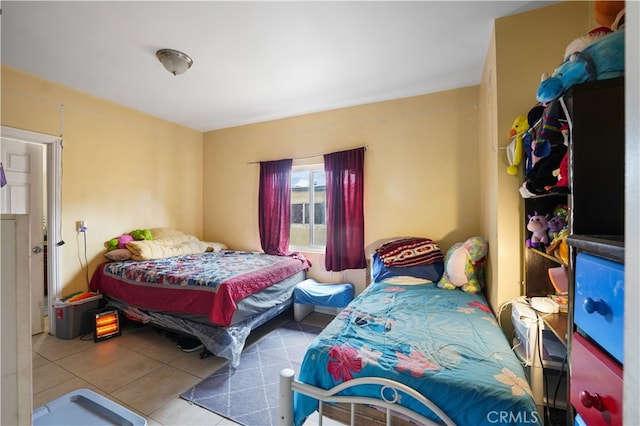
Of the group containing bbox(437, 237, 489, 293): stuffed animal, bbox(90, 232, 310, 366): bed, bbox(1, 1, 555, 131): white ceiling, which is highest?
bbox(1, 1, 555, 131): white ceiling

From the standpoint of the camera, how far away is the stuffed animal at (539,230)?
148cm

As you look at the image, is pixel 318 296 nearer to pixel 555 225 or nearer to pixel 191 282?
pixel 191 282

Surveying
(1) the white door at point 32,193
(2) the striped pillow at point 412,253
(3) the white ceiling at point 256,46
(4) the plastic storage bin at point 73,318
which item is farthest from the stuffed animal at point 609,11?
(1) the white door at point 32,193

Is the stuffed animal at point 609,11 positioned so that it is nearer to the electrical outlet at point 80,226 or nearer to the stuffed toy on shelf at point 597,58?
the stuffed toy on shelf at point 597,58

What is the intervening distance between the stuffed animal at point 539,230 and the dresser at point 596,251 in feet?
2.46

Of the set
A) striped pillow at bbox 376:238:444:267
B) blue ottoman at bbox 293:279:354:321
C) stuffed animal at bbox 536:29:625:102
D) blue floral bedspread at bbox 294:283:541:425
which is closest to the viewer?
stuffed animal at bbox 536:29:625:102

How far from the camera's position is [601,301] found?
2.07 ft

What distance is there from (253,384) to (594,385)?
1.99m

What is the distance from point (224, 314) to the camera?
7.18 feet

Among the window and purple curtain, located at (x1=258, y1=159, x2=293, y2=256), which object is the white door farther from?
the window

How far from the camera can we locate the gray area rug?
5.60ft

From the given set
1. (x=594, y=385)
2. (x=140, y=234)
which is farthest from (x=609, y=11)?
(x=140, y=234)

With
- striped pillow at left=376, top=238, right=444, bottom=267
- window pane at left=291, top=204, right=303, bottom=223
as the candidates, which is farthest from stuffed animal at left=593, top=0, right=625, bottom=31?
window pane at left=291, top=204, right=303, bottom=223

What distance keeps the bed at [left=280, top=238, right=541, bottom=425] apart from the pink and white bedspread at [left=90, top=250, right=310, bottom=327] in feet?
3.65
